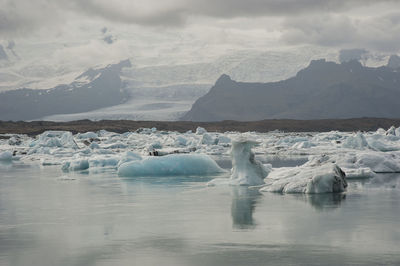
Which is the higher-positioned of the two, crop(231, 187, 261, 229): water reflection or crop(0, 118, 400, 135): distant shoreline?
crop(0, 118, 400, 135): distant shoreline

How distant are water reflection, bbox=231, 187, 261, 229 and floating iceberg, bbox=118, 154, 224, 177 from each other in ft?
18.9

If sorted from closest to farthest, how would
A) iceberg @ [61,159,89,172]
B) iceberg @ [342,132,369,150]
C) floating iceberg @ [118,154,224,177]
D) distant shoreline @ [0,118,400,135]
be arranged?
floating iceberg @ [118,154,224,177]
iceberg @ [61,159,89,172]
iceberg @ [342,132,369,150]
distant shoreline @ [0,118,400,135]

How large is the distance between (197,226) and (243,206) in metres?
2.88

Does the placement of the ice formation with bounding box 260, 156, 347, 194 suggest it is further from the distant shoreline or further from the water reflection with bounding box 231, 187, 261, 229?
the distant shoreline

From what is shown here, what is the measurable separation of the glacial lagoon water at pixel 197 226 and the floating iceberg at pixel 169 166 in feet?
14.0

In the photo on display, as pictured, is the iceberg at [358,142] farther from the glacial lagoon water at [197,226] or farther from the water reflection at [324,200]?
the water reflection at [324,200]

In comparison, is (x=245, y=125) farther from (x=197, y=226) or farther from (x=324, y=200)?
(x=197, y=226)

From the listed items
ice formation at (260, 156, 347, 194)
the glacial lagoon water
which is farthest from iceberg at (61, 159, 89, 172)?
ice formation at (260, 156, 347, 194)

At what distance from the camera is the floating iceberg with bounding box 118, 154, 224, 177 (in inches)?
915

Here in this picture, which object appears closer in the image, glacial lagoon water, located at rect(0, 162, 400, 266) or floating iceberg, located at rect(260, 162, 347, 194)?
glacial lagoon water, located at rect(0, 162, 400, 266)

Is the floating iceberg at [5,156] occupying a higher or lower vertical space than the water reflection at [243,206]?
higher

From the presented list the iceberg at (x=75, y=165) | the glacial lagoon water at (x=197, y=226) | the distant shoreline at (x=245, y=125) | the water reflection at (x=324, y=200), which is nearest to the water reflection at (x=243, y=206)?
the glacial lagoon water at (x=197, y=226)

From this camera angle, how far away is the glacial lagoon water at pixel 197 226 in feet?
28.6

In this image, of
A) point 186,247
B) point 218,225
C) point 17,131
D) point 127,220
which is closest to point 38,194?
point 127,220
